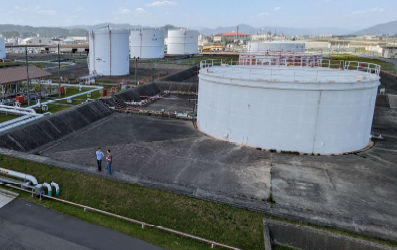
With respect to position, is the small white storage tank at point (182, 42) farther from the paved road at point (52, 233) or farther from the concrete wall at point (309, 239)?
the concrete wall at point (309, 239)

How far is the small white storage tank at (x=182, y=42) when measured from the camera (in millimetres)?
99125

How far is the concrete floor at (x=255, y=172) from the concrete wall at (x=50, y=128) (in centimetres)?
97

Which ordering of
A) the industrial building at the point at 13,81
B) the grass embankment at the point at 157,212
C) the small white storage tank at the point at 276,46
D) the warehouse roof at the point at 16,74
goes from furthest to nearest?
the small white storage tank at the point at 276,46, the industrial building at the point at 13,81, the warehouse roof at the point at 16,74, the grass embankment at the point at 157,212

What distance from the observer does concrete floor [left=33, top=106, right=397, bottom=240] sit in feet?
40.8

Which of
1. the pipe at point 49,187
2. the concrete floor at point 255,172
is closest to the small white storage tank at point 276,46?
the concrete floor at point 255,172

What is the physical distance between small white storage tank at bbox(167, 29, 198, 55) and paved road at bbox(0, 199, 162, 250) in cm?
9281

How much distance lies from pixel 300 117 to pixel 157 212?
11.6 metres

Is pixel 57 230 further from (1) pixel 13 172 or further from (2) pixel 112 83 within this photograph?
(2) pixel 112 83

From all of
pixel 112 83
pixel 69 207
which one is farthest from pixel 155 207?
pixel 112 83

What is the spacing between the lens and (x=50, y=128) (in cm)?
2109

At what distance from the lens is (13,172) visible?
45.6 feet

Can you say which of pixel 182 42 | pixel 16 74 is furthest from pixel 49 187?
pixel 182 42

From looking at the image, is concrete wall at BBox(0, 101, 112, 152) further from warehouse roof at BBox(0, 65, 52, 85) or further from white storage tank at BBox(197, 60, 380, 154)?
white storage tank at BBox(197, 60, 380, 154)

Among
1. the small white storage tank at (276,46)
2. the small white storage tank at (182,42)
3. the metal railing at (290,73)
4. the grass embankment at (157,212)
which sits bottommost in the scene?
the grass embankment at (157,212)
